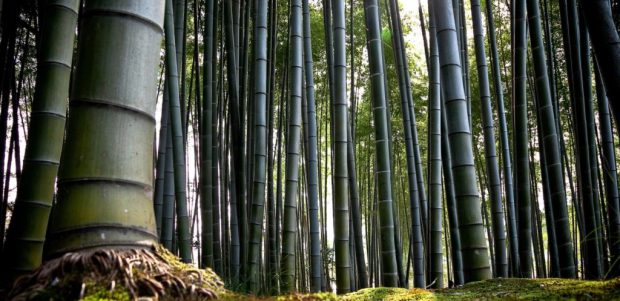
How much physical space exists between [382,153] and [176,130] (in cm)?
152

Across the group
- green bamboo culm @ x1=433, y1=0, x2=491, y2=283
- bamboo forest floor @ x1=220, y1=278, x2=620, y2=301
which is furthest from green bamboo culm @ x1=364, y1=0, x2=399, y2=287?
bamboo forest floor @ x1=220, y1=278, x2=620, y2=301

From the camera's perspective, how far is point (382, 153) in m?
3.01

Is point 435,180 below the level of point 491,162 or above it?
below

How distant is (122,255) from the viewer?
1.08 meters

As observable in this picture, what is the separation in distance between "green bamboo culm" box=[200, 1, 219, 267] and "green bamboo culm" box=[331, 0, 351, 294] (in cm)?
136

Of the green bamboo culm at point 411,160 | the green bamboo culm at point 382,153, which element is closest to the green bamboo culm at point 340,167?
the green bamboo culm at point 382,153

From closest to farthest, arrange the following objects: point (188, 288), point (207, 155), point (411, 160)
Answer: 1. point (188, 288)
2. point (207, 155)
3. point (411, 160)

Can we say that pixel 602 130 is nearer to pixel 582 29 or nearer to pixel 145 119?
pixel 582 29

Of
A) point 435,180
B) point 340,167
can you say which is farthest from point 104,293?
point 435,180

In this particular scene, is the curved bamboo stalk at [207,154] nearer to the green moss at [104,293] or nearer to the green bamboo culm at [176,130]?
the green bamboo culm at [176,130]

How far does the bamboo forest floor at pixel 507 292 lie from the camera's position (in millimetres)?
1283

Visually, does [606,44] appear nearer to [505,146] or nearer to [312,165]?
[312,165]

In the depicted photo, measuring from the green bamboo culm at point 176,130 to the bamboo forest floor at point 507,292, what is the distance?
2.11 m

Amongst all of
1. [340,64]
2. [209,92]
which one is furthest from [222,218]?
[340,64]
